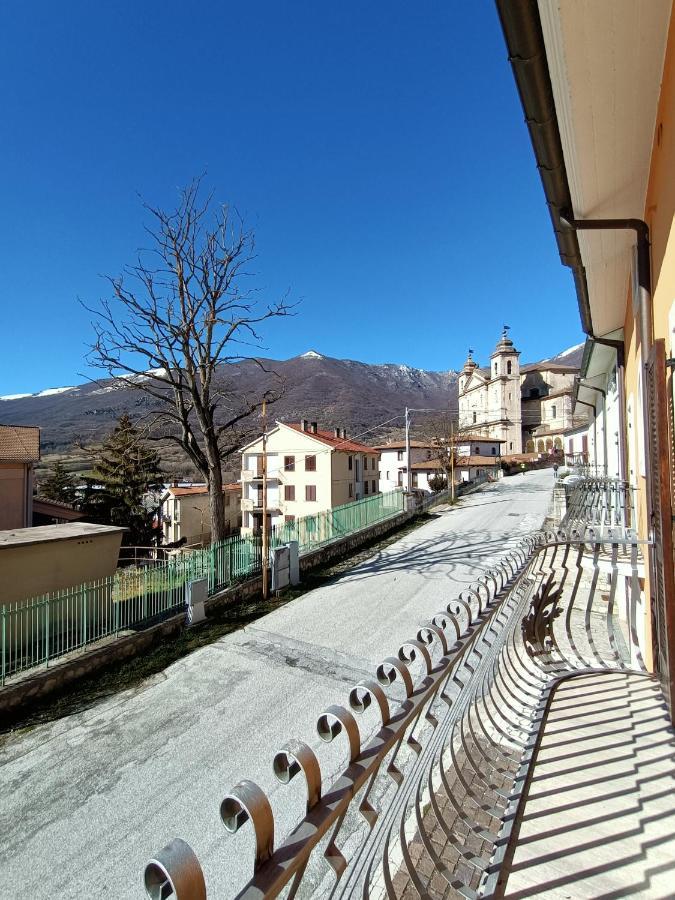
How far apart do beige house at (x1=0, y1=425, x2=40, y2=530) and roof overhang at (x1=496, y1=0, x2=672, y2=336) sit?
22112 mm

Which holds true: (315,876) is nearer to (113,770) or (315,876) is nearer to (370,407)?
(113,770)

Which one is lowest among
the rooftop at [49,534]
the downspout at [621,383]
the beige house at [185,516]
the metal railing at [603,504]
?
the beige house at [185,516]

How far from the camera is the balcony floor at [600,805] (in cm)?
187

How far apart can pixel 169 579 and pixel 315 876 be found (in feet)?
22.8

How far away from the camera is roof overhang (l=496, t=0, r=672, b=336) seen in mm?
2023

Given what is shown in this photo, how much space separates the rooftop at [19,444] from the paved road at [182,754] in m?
15.6

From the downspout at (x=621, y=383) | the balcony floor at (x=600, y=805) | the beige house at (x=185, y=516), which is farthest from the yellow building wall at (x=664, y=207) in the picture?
the beige house at (x=185, y=516)

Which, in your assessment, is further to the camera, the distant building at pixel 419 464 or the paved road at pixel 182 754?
the distant building at pixel 419 464

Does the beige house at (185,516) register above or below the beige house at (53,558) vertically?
below

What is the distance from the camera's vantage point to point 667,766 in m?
2.46

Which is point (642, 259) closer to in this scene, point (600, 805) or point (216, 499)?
point (600, 805)

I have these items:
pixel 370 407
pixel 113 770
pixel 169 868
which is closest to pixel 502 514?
pixel 113 770

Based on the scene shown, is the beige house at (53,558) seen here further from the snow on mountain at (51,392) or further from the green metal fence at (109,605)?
the snow on mountain at (51,392)

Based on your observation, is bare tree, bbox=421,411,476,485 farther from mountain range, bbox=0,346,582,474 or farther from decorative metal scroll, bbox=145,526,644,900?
mountain range, bbox=0,346,582,474
